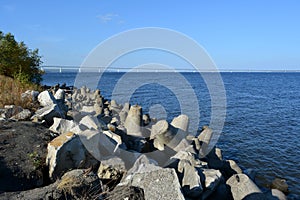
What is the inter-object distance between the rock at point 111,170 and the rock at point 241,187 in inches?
108

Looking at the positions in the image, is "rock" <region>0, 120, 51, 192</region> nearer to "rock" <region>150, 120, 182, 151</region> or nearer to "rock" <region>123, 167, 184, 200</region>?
"rock" <region>123, 167, 184, 200</region>

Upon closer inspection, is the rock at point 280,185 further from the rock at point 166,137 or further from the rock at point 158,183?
the rock at point 158,183

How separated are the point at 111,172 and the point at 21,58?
1860 centimetres

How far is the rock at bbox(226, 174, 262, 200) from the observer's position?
6.11m

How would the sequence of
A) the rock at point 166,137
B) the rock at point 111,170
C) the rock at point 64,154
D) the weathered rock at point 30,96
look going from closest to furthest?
the rock at point 64,154, the rock at point 111,170, the rock at point 166,137, the weathered rock at point 30,96

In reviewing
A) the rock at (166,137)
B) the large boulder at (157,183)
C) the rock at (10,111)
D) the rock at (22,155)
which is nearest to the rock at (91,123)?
the rock at (22,155)

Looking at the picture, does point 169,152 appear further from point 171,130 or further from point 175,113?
point 175,113

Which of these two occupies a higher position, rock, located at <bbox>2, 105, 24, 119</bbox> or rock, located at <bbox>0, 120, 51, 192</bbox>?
rock, located at <bbox>2, 105, 24, 119</bbox>

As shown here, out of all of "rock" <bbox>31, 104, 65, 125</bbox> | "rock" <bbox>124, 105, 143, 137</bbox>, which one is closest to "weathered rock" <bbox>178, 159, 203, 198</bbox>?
"rock" <bbox>124, 105, 143, 137</bbox>

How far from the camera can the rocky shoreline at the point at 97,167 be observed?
4324 millimetres

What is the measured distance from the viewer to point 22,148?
239 inches

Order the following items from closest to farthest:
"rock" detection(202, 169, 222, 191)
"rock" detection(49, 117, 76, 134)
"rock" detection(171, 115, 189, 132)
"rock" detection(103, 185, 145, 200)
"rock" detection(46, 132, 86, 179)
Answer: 1. "rock" detection(103, 185, 145, 200)
2. "rock" detection(46, 132, 86, 179)
3. "rock" detection(202, 169, 222, 191)
4. "rock" detection(49, 117, 76, 134)
5. "rock" detection(171, 115, 189, 132)

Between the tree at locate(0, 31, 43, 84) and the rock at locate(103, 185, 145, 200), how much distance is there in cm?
1707

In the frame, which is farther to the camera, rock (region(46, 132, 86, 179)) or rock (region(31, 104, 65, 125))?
rock (region(31, 104, 65, 125))
